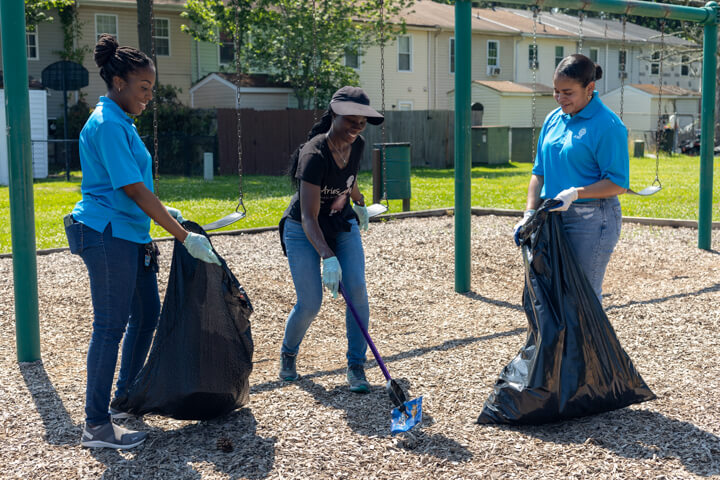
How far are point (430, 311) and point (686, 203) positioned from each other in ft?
25.7

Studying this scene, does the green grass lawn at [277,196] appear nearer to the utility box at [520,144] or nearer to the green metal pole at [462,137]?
the green metal pole at [462,137]

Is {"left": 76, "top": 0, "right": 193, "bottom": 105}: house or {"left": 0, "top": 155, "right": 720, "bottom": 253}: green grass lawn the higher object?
{"left": 76, "top": 0, "right": 193, "bottom": 105}: house

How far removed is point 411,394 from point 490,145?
1957 centimetres

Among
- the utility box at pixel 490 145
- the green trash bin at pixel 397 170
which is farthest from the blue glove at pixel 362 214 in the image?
the utility box at pixel 490 145

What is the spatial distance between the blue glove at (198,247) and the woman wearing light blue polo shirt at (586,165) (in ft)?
A: 4.99

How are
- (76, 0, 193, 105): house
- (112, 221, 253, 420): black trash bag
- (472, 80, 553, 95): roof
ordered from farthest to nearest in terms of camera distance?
(472, 80, 553, 95): roof, (76, 0, 193, 105): house, (112, 221, 253, 420): black trash bag

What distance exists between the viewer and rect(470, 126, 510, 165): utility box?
75.1ft

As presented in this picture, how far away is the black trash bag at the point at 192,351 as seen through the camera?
139 inches

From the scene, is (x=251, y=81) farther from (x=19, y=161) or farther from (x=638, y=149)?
(x=19, y=161)

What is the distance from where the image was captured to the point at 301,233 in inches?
160

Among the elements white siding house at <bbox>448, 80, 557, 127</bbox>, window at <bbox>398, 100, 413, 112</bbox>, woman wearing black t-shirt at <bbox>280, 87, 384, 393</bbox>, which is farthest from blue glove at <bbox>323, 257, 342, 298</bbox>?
white siding house at <bbox>448, 80, 557, 127</bbox>

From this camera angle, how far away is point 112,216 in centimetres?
327

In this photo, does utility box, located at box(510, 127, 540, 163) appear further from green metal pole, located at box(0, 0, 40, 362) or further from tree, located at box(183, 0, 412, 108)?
green metal pole, located at box(0, 0, 40, 362)

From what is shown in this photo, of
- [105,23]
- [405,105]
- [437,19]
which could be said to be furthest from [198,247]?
[437,19]
